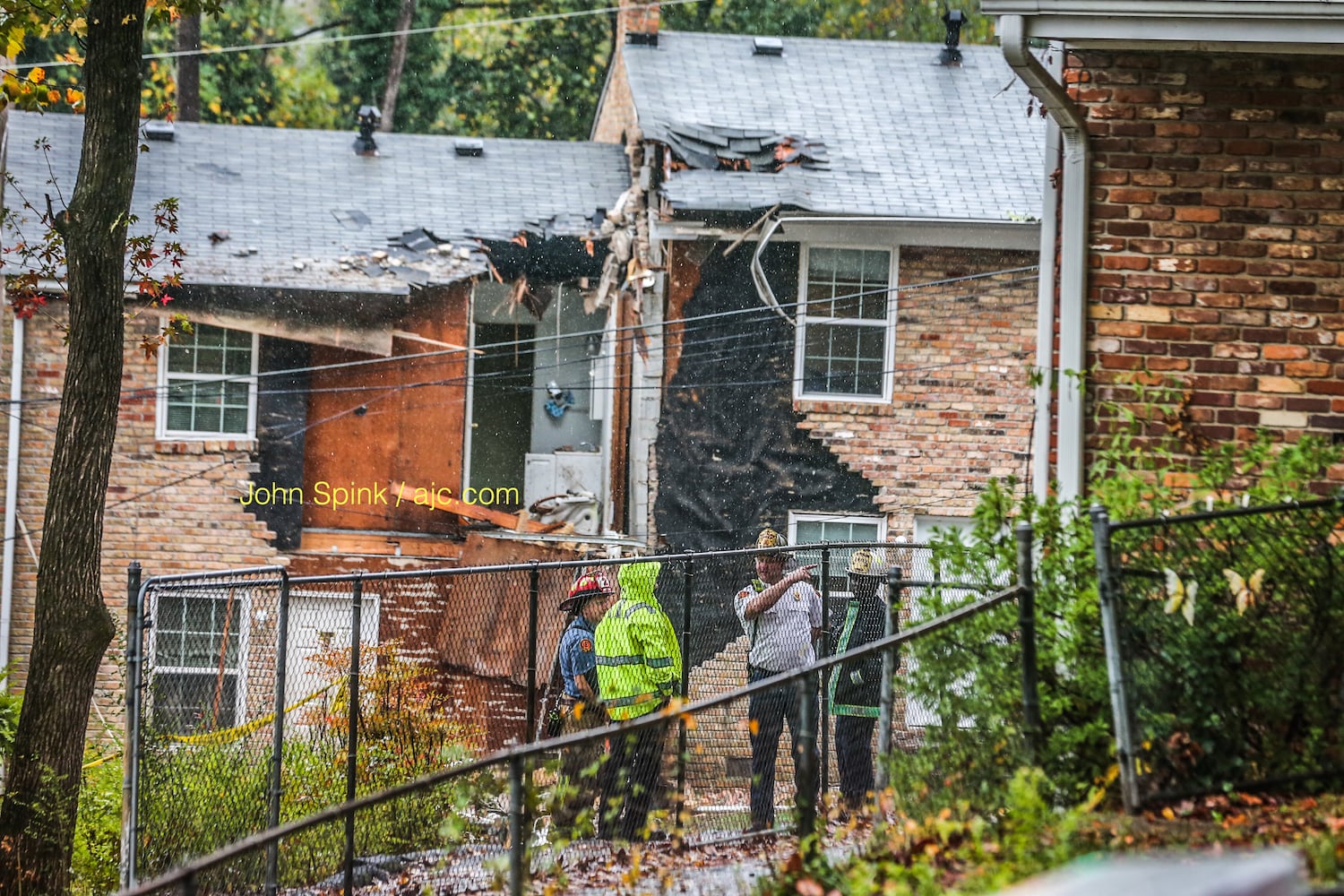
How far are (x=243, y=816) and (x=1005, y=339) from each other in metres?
9.87

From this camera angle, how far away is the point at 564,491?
15.6 m

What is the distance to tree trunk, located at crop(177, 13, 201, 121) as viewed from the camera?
23078 mm

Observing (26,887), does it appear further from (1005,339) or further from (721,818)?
(1005,339)

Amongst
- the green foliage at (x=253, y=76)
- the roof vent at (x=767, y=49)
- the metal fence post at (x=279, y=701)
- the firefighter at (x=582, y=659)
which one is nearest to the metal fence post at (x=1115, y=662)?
the firefighter at (x=582, y=659)

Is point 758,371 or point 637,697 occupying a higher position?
point 758,371

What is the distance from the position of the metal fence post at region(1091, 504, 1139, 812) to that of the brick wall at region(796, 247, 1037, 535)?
972cm

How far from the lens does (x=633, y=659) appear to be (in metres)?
8.02

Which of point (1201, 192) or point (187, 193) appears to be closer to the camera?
point (1201, 192)

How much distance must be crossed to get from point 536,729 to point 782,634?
1.57 m

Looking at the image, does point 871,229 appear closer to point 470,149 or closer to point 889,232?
point 889,232

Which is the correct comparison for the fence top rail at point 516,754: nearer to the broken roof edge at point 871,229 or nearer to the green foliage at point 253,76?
the broken roof edge at point 871,229

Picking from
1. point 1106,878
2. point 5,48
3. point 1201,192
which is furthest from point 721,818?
point 5,48

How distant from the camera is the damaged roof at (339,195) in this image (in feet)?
49.3

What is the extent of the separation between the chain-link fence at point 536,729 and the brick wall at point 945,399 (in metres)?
4.96
